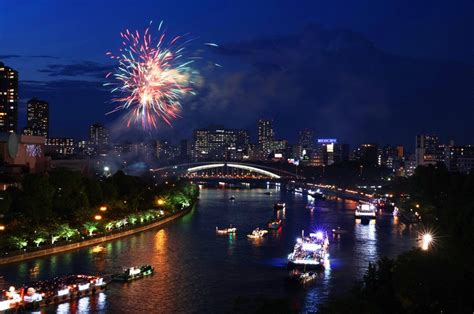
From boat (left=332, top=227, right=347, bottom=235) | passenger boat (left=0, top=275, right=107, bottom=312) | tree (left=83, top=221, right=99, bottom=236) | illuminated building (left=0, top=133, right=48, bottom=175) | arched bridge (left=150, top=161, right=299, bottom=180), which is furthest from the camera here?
arched bridge (left=150, top=161, right=299, bottom=180)

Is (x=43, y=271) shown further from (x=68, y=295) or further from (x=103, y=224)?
(x=103, y=224)

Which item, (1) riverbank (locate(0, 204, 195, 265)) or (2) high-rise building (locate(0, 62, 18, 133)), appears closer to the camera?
(1) riverbank (locate(0, 204, 195, 265))

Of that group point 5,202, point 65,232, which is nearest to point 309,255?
point 65,232

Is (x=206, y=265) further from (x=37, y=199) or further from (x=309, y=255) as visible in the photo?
(x=37, y=199)

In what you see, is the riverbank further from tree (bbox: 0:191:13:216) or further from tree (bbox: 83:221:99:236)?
tree (bbox: 0:191:13:216)

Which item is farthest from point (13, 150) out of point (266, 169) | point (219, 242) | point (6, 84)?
point (266, 169)

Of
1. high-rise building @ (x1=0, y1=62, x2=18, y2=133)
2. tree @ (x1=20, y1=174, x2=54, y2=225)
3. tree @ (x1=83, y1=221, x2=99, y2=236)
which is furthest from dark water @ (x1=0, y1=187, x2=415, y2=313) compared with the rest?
high-rise building @ (x1=0, y1=62, x2=18, y2=133)
